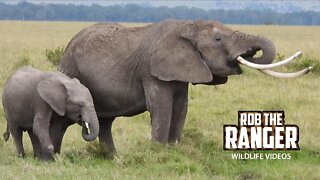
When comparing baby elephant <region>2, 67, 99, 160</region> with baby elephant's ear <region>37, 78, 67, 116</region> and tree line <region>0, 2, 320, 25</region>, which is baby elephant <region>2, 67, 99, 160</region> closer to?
baby elephant's ear <region>37, 78, 67, 116</region>

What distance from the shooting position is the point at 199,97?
1363cm

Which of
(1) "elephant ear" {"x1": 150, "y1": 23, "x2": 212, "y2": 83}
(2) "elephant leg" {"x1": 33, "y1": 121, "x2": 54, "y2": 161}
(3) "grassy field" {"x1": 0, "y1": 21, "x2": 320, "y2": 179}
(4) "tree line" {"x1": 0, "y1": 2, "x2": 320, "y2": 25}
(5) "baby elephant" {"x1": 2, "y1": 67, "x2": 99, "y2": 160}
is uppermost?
(4) "tree line" {"x1": 0, "y1": 2, "x2": 320, "y2": 25}

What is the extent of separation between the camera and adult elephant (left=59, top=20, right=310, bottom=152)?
8.37 meters

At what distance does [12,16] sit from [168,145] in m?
140

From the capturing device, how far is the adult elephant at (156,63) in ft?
27.5

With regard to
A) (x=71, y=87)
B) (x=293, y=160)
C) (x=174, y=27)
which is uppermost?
(x=174, y=27)

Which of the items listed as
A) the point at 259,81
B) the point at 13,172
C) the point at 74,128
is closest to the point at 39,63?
the point at 259,81

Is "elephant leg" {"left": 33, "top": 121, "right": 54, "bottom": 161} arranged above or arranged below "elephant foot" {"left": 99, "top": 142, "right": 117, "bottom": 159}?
above

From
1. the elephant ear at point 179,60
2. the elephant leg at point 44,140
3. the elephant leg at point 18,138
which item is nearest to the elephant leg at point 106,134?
the elephant leg at point 18,138

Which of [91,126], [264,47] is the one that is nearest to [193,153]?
[91,126]

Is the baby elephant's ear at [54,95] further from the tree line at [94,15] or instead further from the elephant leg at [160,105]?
the tree line at [94,15]

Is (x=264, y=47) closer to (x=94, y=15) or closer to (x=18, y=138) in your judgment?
(x=18, y=138)

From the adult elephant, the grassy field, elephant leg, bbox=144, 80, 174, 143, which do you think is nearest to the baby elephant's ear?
the grassy field

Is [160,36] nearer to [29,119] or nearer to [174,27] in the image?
[174,27]
